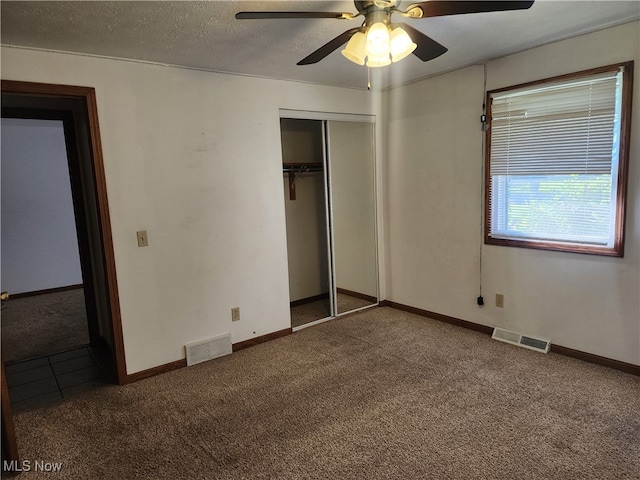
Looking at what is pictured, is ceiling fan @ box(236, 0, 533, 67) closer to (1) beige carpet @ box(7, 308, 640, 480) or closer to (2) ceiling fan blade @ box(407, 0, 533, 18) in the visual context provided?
(2) ceiling fan blade @ box(407, 0, 533, 18)

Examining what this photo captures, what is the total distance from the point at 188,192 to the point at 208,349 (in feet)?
4.15

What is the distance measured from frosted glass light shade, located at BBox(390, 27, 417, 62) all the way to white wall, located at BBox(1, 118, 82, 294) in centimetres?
508

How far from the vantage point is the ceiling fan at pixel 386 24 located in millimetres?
1680

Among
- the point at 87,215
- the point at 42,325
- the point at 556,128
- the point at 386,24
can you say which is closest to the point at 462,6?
the point at 386,24

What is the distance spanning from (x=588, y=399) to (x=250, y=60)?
3167 mm

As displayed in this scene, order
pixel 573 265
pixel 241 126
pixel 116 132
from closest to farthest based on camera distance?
pixel 116 132 < pixel 573 265 < pixel 241 126

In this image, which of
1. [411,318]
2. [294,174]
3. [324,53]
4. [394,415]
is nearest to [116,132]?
[324,53]

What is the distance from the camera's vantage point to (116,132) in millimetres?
2795

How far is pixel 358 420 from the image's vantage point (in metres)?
2.37

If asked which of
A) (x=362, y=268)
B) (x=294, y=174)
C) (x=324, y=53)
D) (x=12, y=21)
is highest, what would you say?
(x=12, y=21)

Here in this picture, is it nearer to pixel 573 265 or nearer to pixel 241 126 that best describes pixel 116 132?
pixel 241 126

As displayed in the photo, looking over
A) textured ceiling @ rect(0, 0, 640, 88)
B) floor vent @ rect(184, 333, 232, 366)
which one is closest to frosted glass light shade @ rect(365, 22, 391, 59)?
textured ceiling @ rect(0, 0, 640, 88)

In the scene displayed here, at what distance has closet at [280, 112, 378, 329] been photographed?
4.08 m

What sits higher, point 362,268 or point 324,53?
point 324,53
